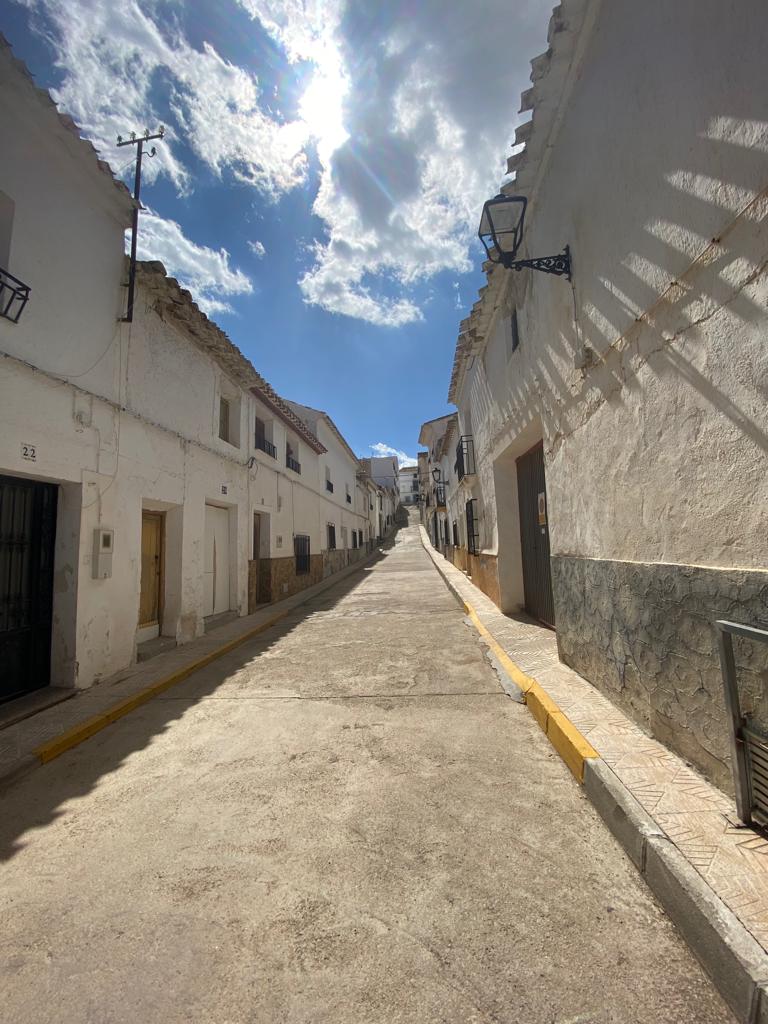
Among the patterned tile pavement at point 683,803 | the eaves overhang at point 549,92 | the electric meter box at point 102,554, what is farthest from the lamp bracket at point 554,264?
the electric meter box at point 102,554

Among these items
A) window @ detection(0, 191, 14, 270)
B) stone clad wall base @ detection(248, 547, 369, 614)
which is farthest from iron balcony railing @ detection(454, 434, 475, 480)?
window @ detection(0, 191, 14, 270)

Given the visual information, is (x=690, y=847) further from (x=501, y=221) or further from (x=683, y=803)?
(x=501, y=221)

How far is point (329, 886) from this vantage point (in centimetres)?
196

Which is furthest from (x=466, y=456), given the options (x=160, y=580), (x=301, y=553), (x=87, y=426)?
(x=87, y=426)

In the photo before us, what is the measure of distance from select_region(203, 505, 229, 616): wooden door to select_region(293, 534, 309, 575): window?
443 centimetres

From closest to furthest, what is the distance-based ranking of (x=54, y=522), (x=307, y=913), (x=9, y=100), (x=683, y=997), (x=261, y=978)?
1. (x=683, y=997)
2. (x=261, y=978)
3. (x=307, y=913)
4. (x=9, y=100)
5. (x=54, y=522)

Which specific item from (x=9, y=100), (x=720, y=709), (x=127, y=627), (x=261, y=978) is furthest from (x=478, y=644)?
(x=9, y=100)

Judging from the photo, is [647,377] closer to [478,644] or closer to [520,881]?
[520,881]

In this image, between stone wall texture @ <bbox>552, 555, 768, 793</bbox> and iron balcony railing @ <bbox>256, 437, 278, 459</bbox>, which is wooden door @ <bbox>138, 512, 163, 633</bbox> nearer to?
iron balcony railing @ <bbox>256, 437, 278, 459</bbox>

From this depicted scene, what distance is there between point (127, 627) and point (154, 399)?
308 cm

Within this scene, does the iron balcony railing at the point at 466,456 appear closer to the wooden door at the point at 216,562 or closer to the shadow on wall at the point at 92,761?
the wooden door at the point at 216,562

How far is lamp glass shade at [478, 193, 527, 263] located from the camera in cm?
431

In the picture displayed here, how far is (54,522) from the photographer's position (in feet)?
16.0

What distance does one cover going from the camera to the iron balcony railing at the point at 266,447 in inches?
445
